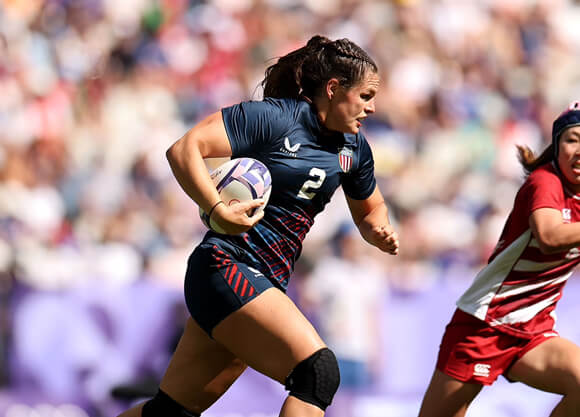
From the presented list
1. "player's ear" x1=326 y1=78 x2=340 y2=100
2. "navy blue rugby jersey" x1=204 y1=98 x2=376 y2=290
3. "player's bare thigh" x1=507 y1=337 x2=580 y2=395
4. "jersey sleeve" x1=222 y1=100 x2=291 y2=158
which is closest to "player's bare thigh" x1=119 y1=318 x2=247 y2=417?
"navy blue rugby jersey" x1=204 y1=98 x2=376 y2=290

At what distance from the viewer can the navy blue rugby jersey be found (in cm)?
420

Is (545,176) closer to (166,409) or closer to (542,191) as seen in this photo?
(542,191)

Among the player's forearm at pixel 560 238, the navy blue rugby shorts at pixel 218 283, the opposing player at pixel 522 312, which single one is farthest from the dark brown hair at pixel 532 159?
the navy blue rugby shorts at pixel 218 283

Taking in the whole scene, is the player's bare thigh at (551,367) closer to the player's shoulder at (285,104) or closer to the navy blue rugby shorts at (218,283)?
the navy blue rugby shorts at (218,283)

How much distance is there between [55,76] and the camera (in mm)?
9945

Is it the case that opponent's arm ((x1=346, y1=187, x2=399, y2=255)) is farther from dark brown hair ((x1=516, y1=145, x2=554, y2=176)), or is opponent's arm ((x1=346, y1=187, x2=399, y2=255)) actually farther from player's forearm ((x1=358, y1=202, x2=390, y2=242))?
dark brown hair ((x1=516, y1=145, x2=554, y2=176))

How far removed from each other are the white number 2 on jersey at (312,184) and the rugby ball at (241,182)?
20 centimetres

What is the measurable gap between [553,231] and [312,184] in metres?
1.15

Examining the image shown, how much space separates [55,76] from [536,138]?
18.0ft

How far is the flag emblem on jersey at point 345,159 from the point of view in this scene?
4.47m

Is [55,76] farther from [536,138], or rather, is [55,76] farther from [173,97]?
[536,138]

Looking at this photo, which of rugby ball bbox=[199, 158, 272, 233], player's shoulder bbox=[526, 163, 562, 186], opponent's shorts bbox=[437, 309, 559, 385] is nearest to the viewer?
rugby ball bbox=[199, 158, 272, 233]

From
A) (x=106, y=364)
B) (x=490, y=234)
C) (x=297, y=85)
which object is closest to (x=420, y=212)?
(x=490, y=234)

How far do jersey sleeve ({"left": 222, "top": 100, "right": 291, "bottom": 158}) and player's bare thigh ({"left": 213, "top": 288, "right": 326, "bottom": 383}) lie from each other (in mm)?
660
